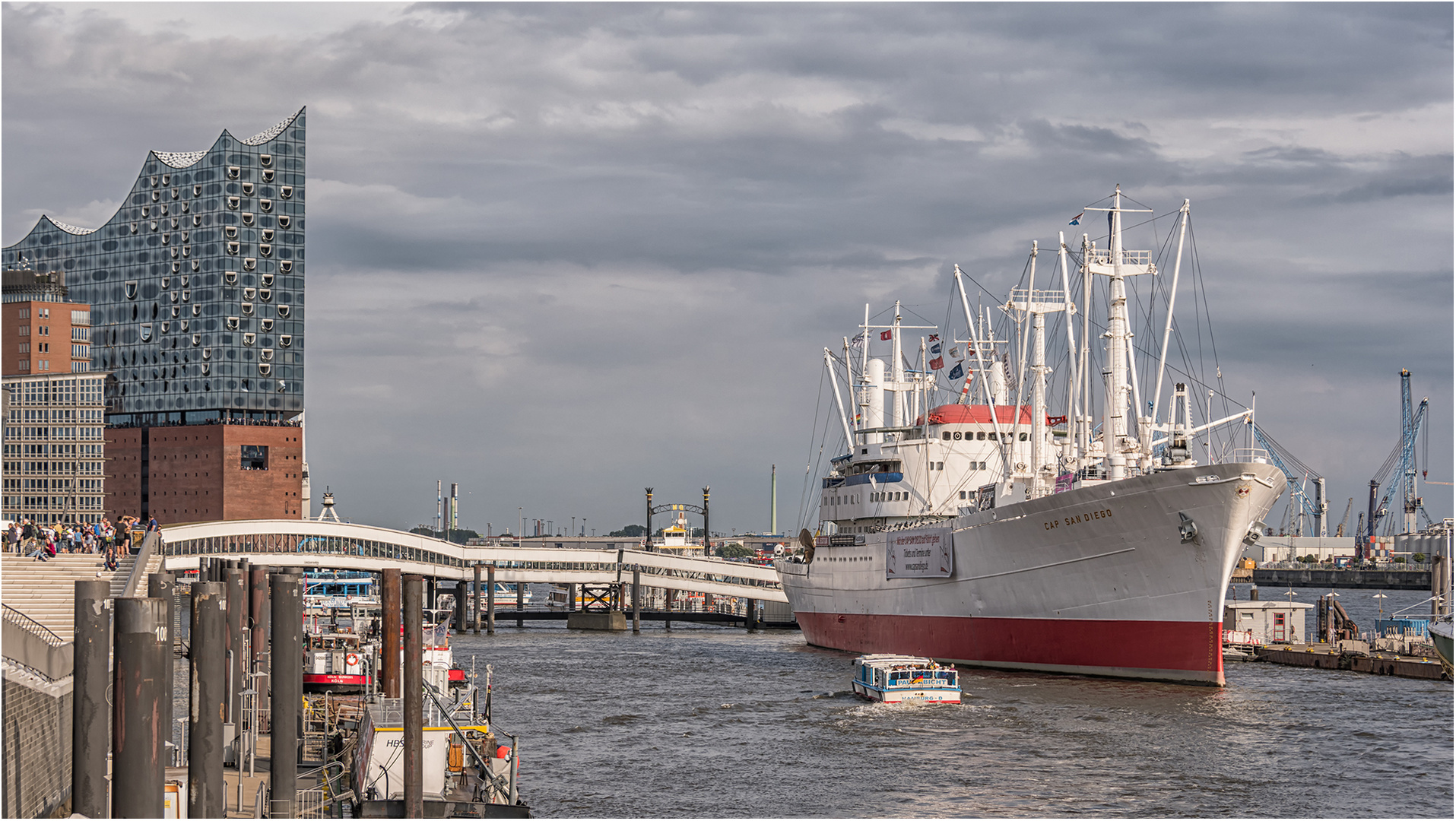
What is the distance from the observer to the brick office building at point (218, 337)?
167m

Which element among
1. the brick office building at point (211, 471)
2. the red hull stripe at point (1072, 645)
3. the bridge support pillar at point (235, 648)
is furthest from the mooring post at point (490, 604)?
the bridge support pillar at point (235, 648)

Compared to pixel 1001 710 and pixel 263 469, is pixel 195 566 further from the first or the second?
pixel 1001 710

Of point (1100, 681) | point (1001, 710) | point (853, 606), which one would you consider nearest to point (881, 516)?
point (853, 606)

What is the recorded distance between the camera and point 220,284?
167375 millimetres

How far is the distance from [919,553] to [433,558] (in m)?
53.3

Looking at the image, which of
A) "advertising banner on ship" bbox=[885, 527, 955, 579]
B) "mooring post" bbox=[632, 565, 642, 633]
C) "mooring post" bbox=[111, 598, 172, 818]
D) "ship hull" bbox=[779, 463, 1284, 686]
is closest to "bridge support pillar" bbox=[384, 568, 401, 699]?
"mooring post" bbox=[111, 598, 172, 818]

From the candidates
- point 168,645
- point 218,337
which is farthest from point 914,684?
point 218,337

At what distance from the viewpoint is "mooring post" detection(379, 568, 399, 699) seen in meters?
34.4

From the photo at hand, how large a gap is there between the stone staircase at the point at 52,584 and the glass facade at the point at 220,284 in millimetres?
118413

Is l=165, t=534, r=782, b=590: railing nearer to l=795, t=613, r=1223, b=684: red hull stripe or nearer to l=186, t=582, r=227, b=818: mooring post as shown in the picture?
l=795, t=613, r=1223, b=684: red hull stripe

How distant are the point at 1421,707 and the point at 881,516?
36.0 metres

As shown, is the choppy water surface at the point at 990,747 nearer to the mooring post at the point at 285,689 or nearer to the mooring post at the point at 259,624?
the mooring post at the point at 259,624

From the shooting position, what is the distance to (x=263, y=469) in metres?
168

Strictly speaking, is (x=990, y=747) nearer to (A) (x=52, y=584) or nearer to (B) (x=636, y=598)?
(A) (x=52, y=584)
